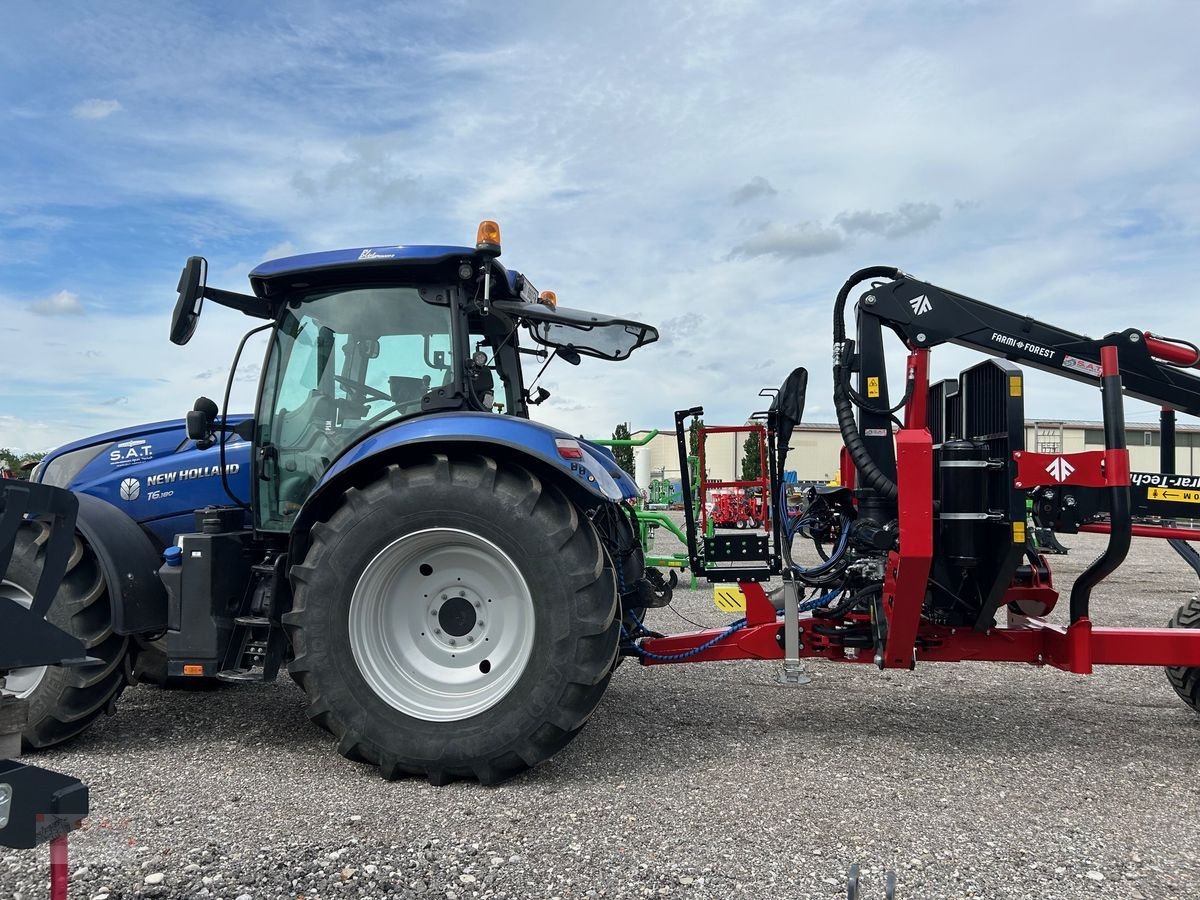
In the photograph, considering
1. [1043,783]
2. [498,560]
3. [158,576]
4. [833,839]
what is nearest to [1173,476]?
[1043,783]

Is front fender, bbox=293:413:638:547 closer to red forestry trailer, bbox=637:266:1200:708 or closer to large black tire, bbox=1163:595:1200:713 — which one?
red forestry trailer, bbox=637:266:1200:708

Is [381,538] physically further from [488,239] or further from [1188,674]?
[1188,674]

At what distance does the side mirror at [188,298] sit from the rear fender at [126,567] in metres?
0.90

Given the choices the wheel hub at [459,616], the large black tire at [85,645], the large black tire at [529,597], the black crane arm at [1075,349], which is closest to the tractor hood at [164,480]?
the large black tire at [85,645]

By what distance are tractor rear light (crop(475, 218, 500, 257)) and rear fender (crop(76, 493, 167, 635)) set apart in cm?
222

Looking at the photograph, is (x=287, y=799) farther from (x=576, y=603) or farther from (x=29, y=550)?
(x=29, y=550)

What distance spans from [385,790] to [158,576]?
1682mm

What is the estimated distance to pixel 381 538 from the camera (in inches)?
152

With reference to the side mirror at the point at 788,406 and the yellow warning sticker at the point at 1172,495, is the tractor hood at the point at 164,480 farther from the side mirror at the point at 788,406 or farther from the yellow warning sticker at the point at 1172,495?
the yellow warning sticker at the point at 1172,495

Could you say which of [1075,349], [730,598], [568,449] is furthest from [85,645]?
[1075,349]

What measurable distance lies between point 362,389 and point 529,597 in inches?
58.1

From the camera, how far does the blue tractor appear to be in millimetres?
3760

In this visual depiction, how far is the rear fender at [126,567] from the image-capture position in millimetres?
4203

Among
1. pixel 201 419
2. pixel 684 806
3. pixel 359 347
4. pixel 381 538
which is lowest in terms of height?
pixel 684 806
